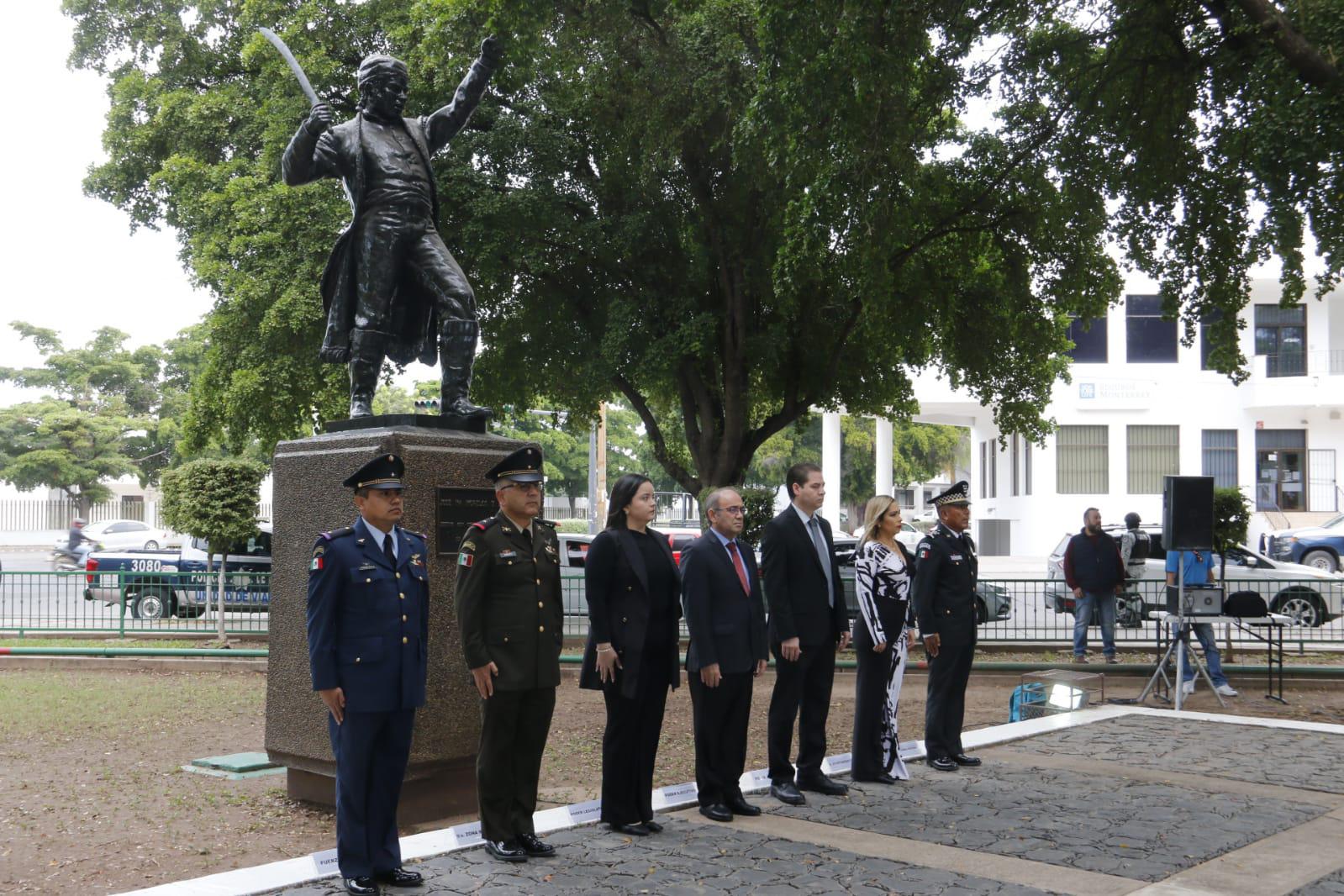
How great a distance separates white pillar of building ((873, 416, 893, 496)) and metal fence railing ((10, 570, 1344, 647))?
70.2ft

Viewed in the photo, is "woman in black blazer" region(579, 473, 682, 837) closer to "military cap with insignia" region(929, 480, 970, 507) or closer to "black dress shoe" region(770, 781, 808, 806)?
"black dress shoe" region(770, 781, 808, 806)

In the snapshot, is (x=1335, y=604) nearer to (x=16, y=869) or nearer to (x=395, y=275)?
(x=395, y=275)

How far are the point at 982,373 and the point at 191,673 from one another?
12328 millimetres

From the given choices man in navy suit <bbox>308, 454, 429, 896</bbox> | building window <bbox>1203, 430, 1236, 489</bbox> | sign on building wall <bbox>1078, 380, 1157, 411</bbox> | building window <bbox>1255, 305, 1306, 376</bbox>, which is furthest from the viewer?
sign on building wall <bbox>1078, 380, 1157, 411</bbox>

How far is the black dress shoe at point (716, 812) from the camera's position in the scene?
7246 mm

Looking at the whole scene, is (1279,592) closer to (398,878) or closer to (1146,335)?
(398,878)

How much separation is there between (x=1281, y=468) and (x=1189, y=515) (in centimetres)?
3120

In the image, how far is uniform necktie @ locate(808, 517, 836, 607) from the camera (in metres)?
8.02

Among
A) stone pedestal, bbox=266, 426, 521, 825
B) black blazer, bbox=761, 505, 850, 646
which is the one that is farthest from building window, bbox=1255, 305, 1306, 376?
stone pedestal, bbox=266, 426, 521, 825

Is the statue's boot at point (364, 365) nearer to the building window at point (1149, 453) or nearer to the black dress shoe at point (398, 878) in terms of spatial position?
the black dress shoe at point (398, 878)

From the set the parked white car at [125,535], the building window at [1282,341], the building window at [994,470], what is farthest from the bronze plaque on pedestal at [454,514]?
the building window at [994,470]

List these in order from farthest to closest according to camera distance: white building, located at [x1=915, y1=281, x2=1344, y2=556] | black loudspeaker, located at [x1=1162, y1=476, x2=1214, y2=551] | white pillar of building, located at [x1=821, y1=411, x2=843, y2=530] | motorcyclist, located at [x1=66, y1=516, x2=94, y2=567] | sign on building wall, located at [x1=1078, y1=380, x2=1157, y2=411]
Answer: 1. white pillar of building, located at [x1=821, y1=411, x2=843, y2=530]
2. sign on building wall, located at [x1=1078, y1=380, x2=1157, y2=411]
3. white building, located at [x1=915, y1=281, x2=1344, y2=556]
4. motorcyclist, located at [x1=66, y1=516, x2=94, y2=567]
5. black loudspeaker, located at [x1=1162, y1=476, x2=1214, y2=551]

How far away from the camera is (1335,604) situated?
65.4ft

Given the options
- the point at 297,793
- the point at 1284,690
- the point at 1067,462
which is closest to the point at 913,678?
the point at 1284,690
